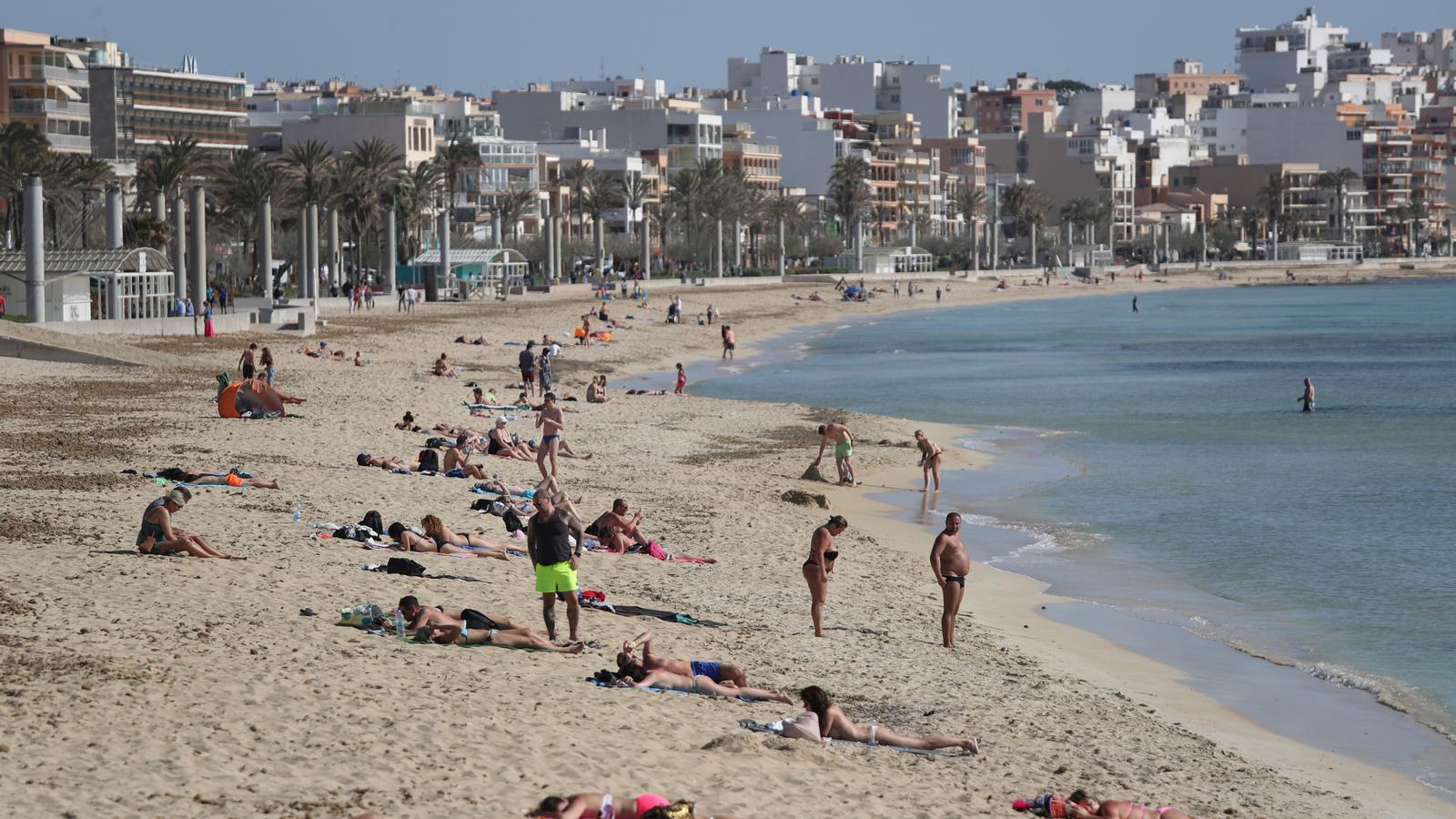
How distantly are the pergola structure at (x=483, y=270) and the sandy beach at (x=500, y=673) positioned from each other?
47600mm

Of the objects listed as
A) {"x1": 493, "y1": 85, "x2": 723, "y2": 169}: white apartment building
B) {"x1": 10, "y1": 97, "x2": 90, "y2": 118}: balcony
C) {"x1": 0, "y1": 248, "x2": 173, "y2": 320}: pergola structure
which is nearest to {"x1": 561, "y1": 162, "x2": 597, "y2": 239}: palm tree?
{"x1": 493, "y1": 85, "x2": 723, "y2": 169}: white apartment building

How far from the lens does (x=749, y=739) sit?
10195 millimetres

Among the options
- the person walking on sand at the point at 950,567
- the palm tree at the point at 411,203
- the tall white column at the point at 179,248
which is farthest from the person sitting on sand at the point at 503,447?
the palm tree at the point at 411,203

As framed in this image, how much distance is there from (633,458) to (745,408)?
9.57 metres

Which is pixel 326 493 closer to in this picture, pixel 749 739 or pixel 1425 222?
pixel 749 739

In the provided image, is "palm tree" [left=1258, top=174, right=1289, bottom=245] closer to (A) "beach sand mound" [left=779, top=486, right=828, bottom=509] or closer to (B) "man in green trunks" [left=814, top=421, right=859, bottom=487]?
(B) "man in green trunks" [left=814, top=421, right=859, bottom=487]

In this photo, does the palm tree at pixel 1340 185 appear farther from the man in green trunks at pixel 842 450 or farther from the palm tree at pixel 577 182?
the man in green trunks at pixel 842 450

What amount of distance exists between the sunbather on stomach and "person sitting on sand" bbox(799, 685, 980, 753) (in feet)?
2.09

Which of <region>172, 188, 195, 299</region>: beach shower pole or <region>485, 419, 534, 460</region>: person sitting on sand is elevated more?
<region>172, 188, 195, 299</region>: beach shower pole

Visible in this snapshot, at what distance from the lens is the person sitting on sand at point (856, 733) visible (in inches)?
416

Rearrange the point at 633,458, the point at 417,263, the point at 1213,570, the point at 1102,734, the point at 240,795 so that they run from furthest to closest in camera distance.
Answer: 1. the point at 417,263
2. the point at 633,458
3. the point at 1213,570
4. the point at 1102,734
5. the point at 240,795

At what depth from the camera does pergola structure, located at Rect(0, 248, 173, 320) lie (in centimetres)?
4109

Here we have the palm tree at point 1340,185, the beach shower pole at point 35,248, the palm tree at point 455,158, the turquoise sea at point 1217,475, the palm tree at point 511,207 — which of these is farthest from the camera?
the palm tree at point 1340,185

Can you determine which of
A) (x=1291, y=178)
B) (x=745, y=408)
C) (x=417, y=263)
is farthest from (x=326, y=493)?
A: (x=1291, y=178)
